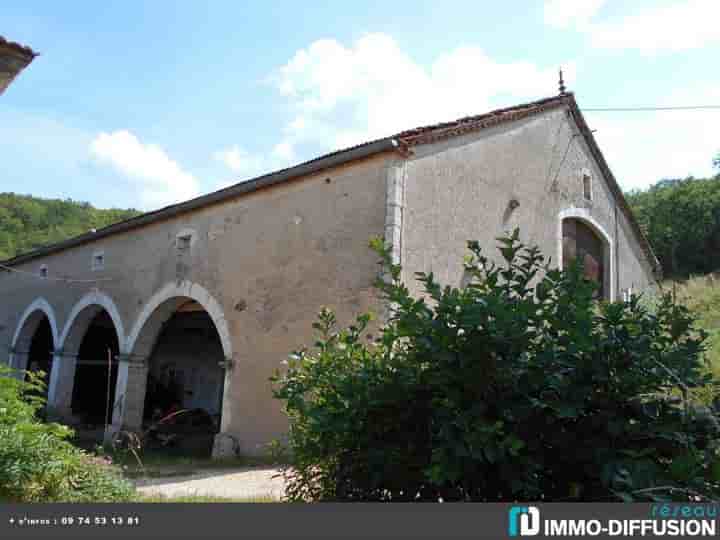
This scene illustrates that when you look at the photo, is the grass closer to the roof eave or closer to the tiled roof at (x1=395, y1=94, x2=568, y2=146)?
the tiled roof at (x1=395, y1=94, x2=568, y2=146)

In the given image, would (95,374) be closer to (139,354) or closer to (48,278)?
→ (48,278)

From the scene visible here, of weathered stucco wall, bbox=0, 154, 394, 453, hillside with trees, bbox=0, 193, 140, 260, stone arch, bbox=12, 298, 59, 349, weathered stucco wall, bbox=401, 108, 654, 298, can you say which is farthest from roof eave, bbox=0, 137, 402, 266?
hillside with trees, bbox=0, 193, 140, 260

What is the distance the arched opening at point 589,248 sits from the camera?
11359 mm

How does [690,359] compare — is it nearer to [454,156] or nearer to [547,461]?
[547,461]

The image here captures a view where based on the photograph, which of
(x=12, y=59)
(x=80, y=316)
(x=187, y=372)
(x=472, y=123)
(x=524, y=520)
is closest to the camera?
(x=524, y=520)

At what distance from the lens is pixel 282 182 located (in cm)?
932

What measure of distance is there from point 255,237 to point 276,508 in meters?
7.50

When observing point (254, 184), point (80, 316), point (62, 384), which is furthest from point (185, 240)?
point (62, 384)

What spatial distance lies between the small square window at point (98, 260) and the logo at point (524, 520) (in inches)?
496

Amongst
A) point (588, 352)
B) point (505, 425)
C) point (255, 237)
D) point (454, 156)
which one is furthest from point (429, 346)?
point (255, 237)

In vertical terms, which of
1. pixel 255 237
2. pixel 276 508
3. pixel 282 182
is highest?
pixel 282 182

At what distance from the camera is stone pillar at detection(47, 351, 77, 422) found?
Result: 555 inches

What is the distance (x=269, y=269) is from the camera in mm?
9195

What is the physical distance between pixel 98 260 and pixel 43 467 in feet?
32.0
